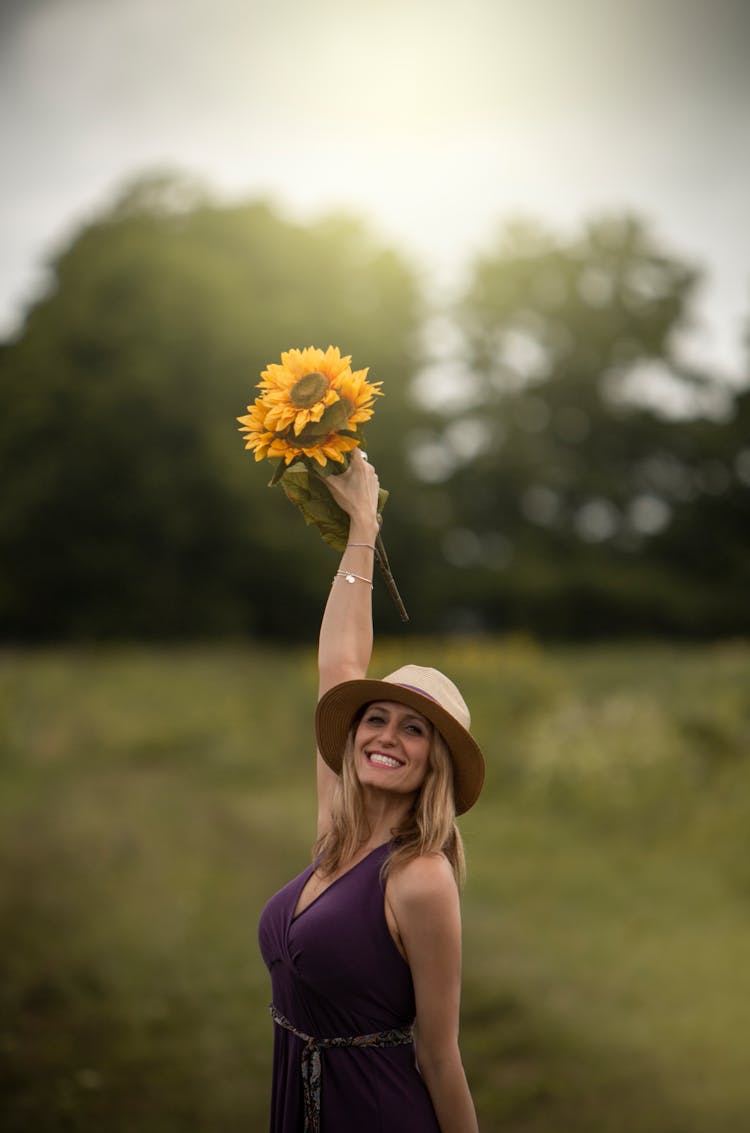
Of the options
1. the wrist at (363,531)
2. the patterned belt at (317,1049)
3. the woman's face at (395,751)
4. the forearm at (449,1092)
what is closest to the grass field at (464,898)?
the patterned belt at (317,1049)

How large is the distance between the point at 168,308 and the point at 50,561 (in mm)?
5205

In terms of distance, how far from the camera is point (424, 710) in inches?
95.8

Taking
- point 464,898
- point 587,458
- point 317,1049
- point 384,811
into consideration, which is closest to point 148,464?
point 587,458

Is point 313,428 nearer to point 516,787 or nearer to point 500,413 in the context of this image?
point 516,787

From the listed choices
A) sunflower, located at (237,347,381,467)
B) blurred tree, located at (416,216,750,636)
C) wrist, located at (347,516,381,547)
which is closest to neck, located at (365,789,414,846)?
wrist, located at (347,516,381,547)

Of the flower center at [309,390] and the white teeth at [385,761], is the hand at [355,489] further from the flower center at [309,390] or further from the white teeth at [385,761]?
the white teeth at [385,761]

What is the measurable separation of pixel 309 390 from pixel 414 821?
0.97 m

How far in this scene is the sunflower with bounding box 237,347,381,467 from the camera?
255 cm

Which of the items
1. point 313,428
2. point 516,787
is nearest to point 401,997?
point 313,428

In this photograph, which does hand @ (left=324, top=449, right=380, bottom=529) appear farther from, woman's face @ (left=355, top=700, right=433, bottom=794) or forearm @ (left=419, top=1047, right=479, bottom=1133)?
forearm @ (left=419, top=1047, right=479, bottom=1133)

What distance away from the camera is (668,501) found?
27.0 metres

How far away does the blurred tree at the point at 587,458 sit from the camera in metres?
25.6

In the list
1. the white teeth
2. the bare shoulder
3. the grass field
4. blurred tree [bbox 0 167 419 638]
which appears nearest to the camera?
the bare shoulder

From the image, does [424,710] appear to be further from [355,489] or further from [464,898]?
[464,898]
